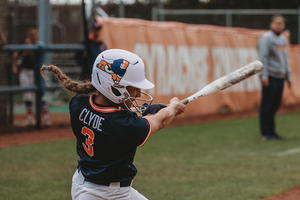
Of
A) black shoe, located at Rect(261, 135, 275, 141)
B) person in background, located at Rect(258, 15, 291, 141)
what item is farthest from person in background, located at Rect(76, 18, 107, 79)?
black shoe, located at Rect(261, 135, 275, 141)

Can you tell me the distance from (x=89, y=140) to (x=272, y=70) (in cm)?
600

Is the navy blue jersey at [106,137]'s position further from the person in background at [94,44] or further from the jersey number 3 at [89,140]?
the person in background at [94,44]

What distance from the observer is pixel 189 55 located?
471 inches

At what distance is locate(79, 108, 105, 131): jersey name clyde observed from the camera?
9.24ft

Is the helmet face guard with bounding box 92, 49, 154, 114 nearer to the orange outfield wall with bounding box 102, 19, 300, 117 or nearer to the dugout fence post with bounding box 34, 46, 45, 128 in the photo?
the dugout fence post with bounding box 34, 46, 45, 128

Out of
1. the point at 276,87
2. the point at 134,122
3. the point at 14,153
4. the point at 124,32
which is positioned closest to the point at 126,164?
the point at 134,122

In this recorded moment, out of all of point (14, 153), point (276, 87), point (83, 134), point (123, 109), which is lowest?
point (14, 153)

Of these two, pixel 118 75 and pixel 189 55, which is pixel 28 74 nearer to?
pixel 189 55

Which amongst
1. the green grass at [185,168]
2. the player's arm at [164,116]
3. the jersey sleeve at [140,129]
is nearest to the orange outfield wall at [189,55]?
the green grass at [185,168]

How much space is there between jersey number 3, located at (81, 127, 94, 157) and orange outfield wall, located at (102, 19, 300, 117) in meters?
7.36

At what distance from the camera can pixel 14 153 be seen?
23.6ft

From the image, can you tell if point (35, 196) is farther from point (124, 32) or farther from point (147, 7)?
point (147, 7)

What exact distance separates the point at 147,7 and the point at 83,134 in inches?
668

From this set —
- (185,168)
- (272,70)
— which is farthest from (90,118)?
(272,70)
